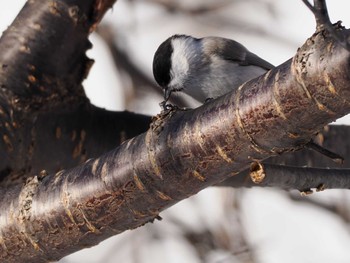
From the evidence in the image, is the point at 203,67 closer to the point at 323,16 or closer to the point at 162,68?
the point at 162,68

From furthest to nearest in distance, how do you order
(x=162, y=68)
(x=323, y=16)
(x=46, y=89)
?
1. (x=162, y=68)
2. (x=46, y=89)
3. (x=323, y=16)

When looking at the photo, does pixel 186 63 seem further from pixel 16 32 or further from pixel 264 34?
pixel 264 34

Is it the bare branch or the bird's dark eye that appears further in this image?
the bird's dark eye

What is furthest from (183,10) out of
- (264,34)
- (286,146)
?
(286,146)

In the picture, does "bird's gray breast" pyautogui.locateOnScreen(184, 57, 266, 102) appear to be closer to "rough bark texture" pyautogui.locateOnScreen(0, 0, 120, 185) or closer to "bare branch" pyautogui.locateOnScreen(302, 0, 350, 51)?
"rough bark texture" pyautogui.locateOnScreen(0, 0, 120, 185)

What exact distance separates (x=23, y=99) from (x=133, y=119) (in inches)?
15.5

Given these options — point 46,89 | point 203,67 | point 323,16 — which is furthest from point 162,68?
point 323,16

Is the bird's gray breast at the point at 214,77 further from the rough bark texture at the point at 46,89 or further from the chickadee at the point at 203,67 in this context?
the rough bark texture at the point at 46,89

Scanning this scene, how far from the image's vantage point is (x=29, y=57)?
105 inches

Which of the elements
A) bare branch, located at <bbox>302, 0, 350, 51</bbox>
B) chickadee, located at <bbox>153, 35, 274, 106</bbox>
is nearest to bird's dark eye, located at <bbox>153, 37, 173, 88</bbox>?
chickadee, located at <bbox>153, 35, 274, 106</bbox>

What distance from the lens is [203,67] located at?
124 inches

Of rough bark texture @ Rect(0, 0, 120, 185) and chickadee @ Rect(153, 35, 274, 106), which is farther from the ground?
chickadee @ Rect(153, 35, 274, 106)

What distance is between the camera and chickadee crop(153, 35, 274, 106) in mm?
3080

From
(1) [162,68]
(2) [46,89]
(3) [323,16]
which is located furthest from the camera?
(1) [162,68]
